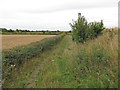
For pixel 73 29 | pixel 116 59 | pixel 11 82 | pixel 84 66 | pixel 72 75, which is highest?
pixel 73 29

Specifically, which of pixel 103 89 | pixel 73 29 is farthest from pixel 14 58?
pixel 73 29

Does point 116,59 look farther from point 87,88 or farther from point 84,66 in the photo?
point 87,88

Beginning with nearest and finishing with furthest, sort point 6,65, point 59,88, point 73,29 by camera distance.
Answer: point 59,88, point 6,65, point 73,29

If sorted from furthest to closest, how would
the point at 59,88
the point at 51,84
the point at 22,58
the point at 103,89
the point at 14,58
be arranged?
the point at 22,58, the point at 14,58, the point at 51,84, the point at 59,88, the point at 103,89

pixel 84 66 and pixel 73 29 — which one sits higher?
pixel 73 29

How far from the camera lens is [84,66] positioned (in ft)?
15.8

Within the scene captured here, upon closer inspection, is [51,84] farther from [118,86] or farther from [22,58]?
[22,58]

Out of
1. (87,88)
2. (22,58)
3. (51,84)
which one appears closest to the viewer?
(87,88)

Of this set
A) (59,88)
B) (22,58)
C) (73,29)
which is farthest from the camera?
(73,29)

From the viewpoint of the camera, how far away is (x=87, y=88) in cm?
339

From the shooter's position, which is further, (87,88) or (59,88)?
(59,88)

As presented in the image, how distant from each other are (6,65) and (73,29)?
7.98m

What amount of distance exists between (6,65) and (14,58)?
92cm

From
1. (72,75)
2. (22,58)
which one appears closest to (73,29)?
(22,58)
